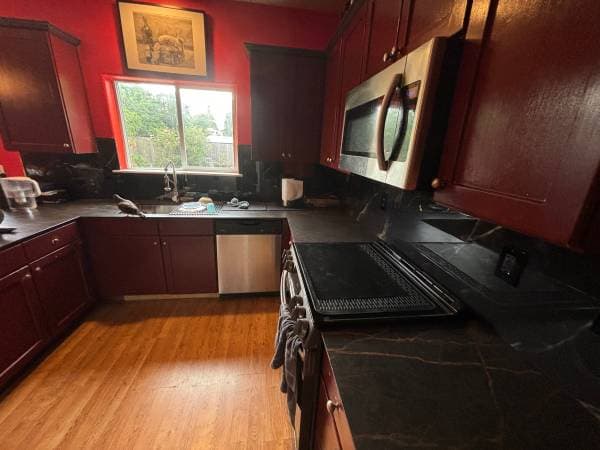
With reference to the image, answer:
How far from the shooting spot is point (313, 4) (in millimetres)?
2154

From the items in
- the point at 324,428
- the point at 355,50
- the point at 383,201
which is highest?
the point at 355,50

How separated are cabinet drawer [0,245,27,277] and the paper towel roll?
1.86m

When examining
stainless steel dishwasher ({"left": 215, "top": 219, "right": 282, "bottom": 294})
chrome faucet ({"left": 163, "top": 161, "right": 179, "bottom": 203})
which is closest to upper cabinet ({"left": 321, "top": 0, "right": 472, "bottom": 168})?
stainless steel dishwasher ({"left": 215, "top": 219, "right": 282, "bottom": 294})

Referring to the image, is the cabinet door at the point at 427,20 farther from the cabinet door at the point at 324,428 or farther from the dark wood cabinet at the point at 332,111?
the cabinet door at the point at 324,428

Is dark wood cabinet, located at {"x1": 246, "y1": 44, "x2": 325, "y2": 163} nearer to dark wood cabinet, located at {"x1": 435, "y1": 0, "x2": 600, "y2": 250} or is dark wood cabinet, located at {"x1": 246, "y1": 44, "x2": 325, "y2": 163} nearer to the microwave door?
the microwave door

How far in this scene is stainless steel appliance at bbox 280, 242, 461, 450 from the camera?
2.71 feet

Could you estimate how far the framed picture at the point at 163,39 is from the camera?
80.9 inches

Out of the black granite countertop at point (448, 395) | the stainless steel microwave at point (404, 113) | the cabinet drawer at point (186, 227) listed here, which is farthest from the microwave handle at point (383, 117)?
the cabinet drawer at point (186, 227)

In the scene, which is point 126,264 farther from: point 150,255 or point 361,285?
point 361,285

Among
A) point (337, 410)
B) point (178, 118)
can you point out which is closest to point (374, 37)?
point (337, 410)

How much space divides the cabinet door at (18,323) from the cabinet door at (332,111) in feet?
6.95

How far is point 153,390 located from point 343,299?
55.0 inches

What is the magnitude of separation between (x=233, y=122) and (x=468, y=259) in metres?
2.40

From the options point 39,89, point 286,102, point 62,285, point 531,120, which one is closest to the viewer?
point 531,120
